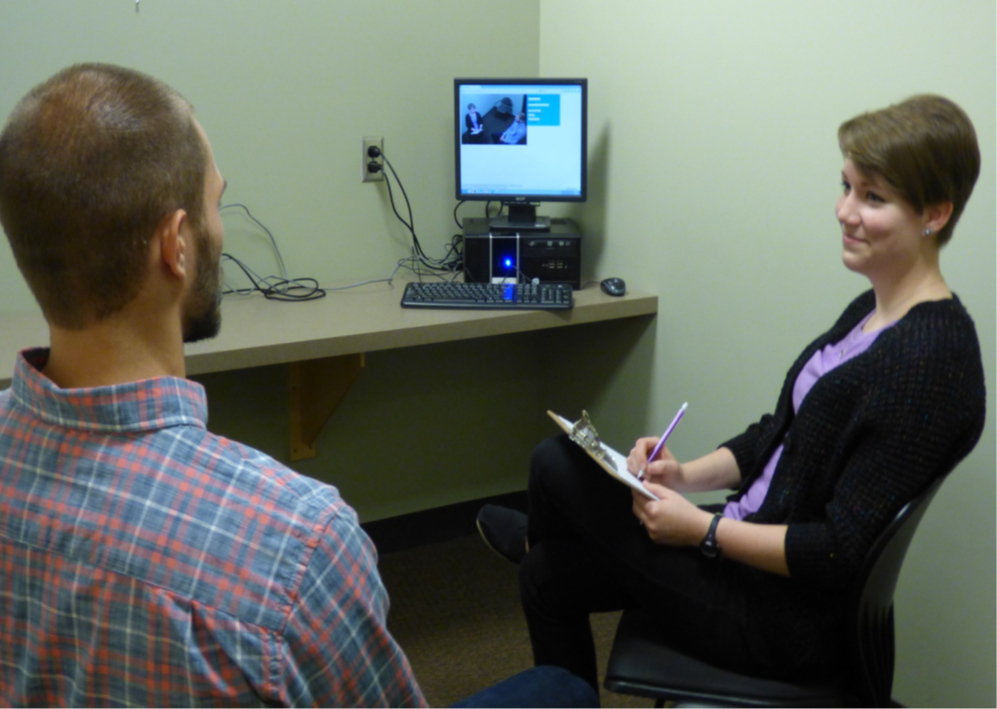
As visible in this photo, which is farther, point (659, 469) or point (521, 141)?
point (521, 141)

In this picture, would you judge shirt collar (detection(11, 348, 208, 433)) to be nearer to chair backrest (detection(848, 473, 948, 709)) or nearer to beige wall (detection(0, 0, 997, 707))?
chair backrest (detection(848, 473, 948, 709))

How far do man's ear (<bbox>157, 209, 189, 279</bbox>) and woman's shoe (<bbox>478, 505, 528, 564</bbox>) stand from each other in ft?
3.74

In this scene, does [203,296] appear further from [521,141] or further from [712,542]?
[521,141]

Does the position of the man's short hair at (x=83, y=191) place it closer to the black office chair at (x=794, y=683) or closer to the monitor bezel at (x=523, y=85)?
the black office chair at (x=794, y=683)

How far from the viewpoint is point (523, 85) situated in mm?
2432

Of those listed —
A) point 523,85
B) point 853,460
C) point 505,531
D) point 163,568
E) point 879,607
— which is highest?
point 523,85

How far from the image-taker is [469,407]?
2.93m

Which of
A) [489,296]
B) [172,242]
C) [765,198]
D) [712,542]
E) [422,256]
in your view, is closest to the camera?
[172,242]

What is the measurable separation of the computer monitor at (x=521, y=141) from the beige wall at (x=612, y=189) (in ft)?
0.39

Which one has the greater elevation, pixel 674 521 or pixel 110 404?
pixel 110 404

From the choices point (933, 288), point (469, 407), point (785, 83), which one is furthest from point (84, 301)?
point (469, 407)

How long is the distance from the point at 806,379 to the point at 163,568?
1.11 metres

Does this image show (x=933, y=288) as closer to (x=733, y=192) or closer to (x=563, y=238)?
(x=733, y=192)

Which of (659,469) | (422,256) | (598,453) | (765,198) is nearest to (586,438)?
(598,453)
